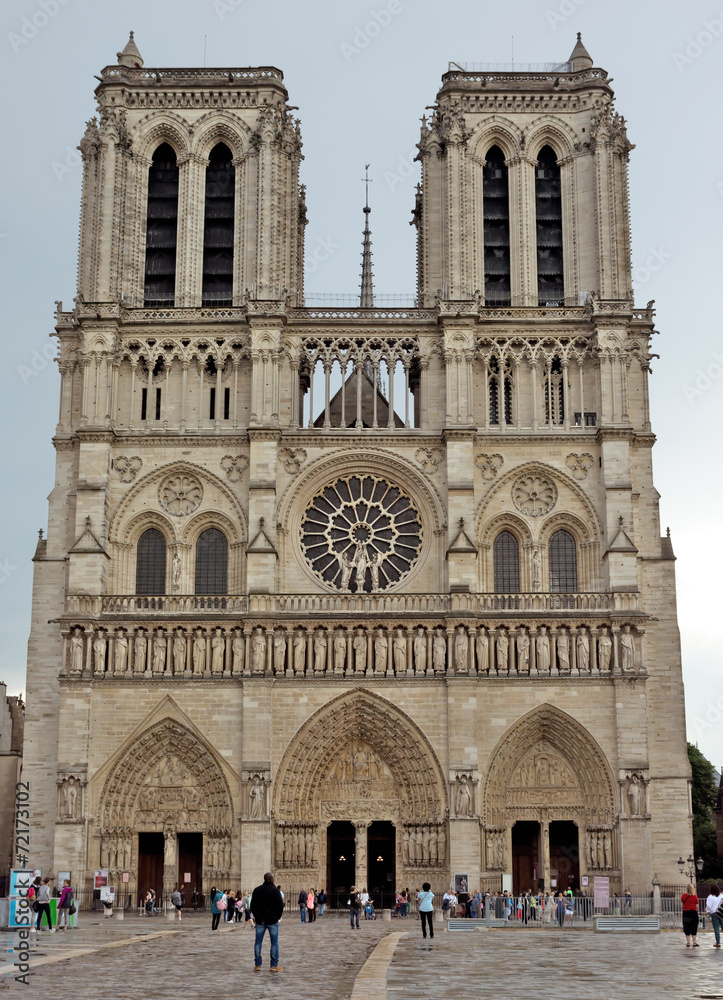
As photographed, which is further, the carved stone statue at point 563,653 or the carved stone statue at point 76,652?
the carved stone statue at point 563,653

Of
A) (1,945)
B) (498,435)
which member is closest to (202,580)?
(498,435)

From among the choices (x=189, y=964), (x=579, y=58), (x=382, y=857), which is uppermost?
(x=579, y=58)

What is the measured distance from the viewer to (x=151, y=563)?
42719 mm

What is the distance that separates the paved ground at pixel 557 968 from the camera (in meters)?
16.0

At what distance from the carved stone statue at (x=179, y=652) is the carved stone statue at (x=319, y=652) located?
13.1 feet

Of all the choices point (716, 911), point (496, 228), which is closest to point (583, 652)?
point (496, 228)

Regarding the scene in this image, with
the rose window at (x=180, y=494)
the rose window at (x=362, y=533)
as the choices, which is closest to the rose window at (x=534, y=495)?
the rose window at (x=362, y=533)

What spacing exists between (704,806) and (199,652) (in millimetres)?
34593

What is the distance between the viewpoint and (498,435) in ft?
140

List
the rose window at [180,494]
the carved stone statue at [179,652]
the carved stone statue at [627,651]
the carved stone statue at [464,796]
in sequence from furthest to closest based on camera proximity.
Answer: the rose window at [180,494]
the carved stone statue at [179,652]
the carved stone statue at [627,651]
the carved stone statue at [464,796]

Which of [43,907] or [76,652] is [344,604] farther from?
[43,907]

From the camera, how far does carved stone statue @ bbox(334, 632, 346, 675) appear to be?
40.1m

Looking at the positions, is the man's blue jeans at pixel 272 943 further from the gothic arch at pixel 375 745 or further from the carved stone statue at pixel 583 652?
the carved stone statue at pixel 583 652

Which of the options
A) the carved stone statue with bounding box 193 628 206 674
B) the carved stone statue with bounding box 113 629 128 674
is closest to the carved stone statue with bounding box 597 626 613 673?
the carved stone statue with bounding box 193 628 206 674
